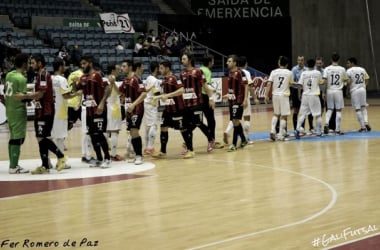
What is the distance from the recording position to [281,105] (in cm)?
1481

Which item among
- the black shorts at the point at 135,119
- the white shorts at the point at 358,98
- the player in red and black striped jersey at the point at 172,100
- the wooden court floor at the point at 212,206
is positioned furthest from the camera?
the white shorts at the point at 358,98

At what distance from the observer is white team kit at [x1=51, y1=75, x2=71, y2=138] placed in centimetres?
1124

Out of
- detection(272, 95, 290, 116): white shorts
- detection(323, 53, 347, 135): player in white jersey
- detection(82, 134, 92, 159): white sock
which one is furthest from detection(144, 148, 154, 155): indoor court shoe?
detection(323, 53, 347, 135): player in white jersey

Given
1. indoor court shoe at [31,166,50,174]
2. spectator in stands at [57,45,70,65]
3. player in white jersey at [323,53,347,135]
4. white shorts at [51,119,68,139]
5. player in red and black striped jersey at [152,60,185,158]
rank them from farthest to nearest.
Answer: spectator in stands at [57,45,70,65]
player in white jersey at [323,53,347,135]
player in red and black striped jersey at [152,60,185,158]
white shorts at [51,119,68,139]
indoor court shoe at [31,166,50,174]

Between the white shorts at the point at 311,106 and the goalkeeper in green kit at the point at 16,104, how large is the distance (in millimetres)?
6732

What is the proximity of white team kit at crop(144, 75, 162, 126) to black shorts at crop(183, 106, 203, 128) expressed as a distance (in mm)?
599

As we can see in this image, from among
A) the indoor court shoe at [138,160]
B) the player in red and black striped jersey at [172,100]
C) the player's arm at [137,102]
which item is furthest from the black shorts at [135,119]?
the player in red and black striped jersey at [172,100]

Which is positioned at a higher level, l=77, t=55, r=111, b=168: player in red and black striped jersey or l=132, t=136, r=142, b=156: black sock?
l=77, t=55, r=111, b=168: player in red and black striped jersey

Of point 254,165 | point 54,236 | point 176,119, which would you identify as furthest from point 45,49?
point 54,236

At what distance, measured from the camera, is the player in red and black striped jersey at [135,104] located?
11727 millimetres

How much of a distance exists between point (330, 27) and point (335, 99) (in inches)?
741

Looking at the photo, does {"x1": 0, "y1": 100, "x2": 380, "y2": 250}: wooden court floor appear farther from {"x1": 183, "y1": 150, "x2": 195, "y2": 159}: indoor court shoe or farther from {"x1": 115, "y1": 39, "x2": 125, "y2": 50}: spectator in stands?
{"x1": 115, "y1": 39, "x2": 125, "y2": 50}: spectator in stands

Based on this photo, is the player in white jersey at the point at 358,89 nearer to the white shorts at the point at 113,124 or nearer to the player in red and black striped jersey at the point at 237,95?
the player in red and black striped jersey at the point at 237,95

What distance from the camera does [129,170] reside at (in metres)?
11.0
